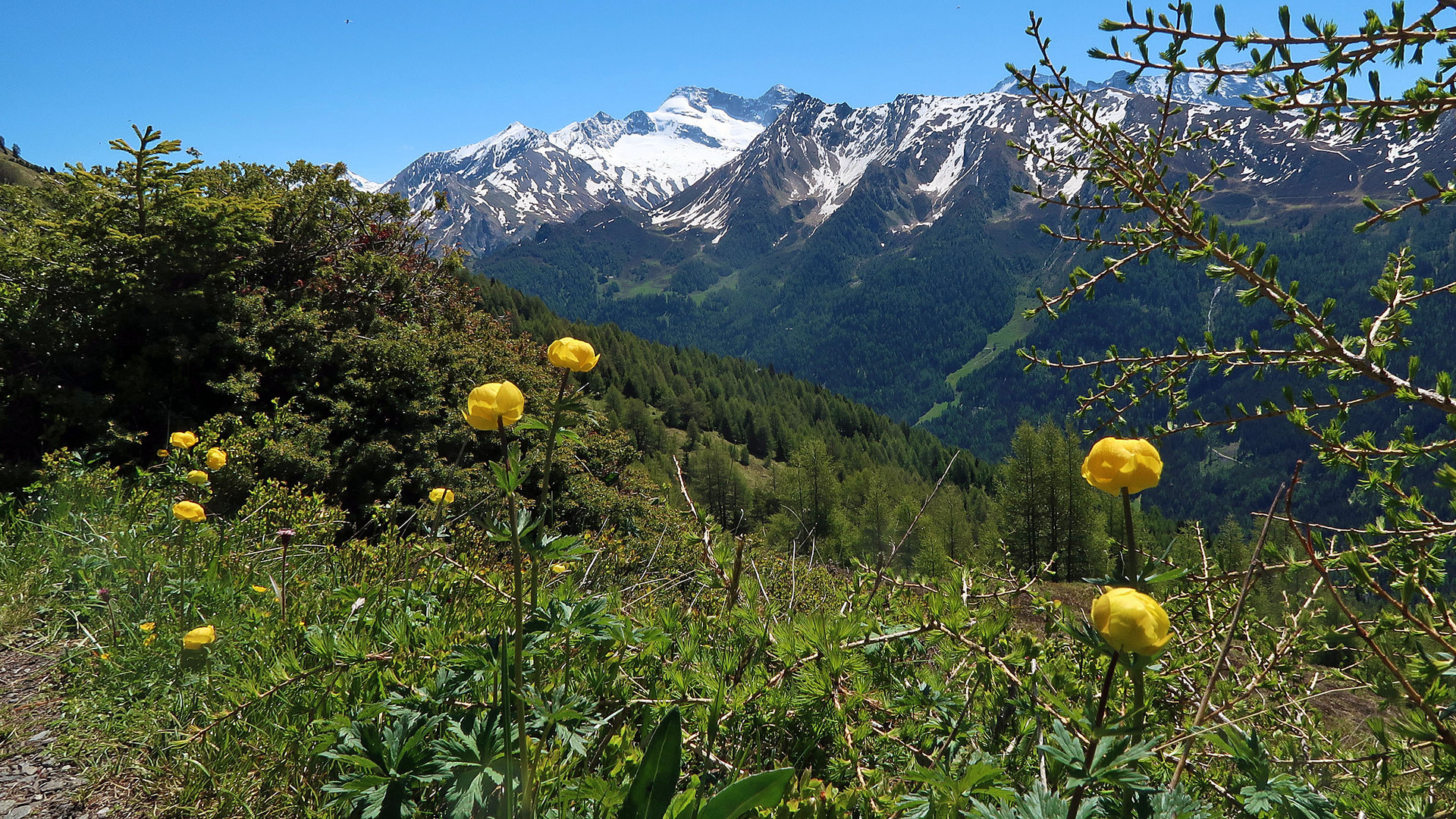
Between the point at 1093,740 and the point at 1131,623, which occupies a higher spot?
the point at 1131,623

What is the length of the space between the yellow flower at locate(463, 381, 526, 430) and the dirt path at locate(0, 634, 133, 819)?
187cm

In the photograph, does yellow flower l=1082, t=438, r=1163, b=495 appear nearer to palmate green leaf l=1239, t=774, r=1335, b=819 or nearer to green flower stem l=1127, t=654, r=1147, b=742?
green flower stem l=1127, t=654, r=1147, b=742

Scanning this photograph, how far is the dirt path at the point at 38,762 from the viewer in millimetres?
2148

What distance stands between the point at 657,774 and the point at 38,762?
→ 2602mm

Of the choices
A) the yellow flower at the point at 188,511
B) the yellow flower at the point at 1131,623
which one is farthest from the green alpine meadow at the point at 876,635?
the yellow flower at the point at 188,511

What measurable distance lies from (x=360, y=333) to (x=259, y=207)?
261cm

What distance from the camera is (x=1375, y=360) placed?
6.10ft

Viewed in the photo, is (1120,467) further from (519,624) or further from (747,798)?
(519,624)

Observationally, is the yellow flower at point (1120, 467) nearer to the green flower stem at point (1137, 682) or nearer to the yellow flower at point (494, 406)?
the green flower stem at point (1137, 682)

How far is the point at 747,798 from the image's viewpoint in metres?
1.34

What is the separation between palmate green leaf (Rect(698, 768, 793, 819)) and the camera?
1322 mm

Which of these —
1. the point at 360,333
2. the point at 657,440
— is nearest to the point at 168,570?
the point at 360,333

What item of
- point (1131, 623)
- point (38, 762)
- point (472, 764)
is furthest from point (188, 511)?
point (1131, 623)

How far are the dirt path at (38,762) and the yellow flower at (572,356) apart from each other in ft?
6.74
